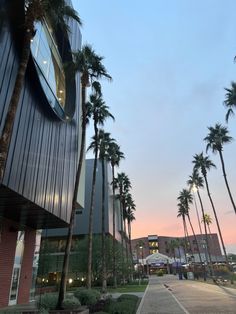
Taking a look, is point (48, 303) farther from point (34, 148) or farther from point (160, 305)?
point (160, 305)

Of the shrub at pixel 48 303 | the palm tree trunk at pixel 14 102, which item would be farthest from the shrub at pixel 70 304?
the palm tree trunk at pixel 14 102

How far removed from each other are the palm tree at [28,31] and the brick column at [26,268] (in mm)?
16526

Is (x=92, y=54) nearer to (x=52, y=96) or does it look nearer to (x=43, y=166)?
(x=52, y=96)

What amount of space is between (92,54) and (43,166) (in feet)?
26.4

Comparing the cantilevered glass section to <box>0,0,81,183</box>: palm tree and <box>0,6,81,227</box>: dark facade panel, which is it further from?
<box>0,0,81,183</box>: palm tree

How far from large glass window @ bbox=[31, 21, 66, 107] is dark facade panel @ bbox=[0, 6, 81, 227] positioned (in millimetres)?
1855

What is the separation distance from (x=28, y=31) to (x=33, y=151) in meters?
6.82

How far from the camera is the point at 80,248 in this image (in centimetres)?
4709

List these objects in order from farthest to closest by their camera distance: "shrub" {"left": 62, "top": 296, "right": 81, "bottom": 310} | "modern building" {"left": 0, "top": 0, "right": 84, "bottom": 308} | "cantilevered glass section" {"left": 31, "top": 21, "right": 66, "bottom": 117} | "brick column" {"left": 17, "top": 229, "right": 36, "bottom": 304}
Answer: "brick column" {"left": 17, "top": 229, "right": 36, "bottom": 304}, "cantilevered glass section" {"left": 31, "top": 21, "right": 66, "bottom": 117}, "shrub" {"left": 62, "top": 296, "right": 81, "bottom": 310}, "modern building" {"left": 0, "top": 0, "right": 84, "bottom": 308}

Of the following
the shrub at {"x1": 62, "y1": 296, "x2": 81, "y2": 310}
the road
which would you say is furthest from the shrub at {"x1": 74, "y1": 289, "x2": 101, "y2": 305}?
the road

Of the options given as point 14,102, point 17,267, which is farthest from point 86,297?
point 14,102

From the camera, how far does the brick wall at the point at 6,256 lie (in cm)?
2012

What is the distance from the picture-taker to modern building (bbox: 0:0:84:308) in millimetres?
14156

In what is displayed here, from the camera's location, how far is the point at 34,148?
16.1 m
